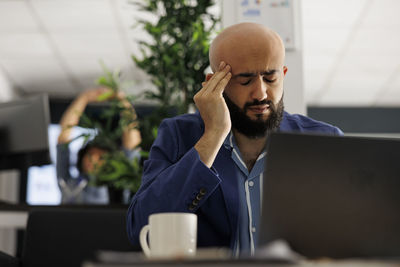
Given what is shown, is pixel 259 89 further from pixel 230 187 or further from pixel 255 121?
pixel 230 187

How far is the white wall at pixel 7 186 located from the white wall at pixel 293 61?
4156 mm

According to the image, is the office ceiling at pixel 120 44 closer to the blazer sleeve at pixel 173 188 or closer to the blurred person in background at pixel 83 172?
the blurred person in background at pixel 83 172

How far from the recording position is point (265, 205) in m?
0.73

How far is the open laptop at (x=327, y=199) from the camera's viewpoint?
72 centimetres

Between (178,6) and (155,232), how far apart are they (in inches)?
84.0

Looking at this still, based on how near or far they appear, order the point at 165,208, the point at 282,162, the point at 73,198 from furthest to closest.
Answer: the point at 73,198 → the point at 165,208 → the point at 282,162

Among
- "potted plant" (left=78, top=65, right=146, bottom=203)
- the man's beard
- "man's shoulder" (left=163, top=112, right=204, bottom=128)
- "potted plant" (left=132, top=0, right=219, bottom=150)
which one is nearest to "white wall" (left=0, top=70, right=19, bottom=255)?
"potted plant" (left=78, top=65, right=146, bottom=203)

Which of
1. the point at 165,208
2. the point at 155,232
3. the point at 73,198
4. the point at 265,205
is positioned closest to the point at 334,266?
the point at 265,205

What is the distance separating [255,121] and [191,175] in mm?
263

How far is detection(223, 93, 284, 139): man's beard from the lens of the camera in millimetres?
1201

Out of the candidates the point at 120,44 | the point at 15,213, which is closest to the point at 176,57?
the point at 15,213

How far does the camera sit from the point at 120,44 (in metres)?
5.34

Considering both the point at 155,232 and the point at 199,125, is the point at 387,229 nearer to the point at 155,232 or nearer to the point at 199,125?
the point at 155,232

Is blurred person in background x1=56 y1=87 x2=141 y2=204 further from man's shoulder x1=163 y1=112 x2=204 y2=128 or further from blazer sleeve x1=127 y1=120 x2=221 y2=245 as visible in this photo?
blazer sleeve x1=127 y1=120 x2=221 y2=245
